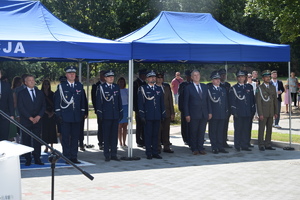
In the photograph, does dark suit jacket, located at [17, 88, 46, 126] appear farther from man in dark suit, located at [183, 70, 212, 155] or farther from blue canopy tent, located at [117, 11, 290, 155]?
man in dark suit, located at [183, 70, 212, 155]

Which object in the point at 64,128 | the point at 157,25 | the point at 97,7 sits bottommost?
the point at 64,128

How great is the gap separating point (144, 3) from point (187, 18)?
72.2ft

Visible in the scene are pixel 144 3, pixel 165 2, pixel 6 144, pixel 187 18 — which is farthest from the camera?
pixel 165 2

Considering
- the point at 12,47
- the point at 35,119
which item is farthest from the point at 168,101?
the point at 12,47

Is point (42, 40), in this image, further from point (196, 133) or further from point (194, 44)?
point (196, 133)

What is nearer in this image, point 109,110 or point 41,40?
point 41,40

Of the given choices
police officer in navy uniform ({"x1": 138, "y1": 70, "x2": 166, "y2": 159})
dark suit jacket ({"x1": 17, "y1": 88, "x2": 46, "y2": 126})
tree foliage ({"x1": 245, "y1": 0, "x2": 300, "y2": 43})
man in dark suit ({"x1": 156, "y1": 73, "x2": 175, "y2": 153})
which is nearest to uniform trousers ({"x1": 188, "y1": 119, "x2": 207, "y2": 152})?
man in dark suit ({"x1": 156, "y1": 73, "x2": 175, "y2": 153})

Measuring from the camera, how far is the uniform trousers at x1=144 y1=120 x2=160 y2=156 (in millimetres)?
12602

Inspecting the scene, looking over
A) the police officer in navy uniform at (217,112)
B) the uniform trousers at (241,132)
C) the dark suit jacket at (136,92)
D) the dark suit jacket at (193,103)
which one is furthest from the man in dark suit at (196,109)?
the dark suit jacket at (136,92)

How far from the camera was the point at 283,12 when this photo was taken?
25672mm

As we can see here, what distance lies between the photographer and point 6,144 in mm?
4785

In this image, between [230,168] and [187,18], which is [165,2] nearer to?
[187,18]

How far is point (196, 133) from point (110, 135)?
2.16m

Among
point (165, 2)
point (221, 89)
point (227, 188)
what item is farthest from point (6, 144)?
point (165, 2)
